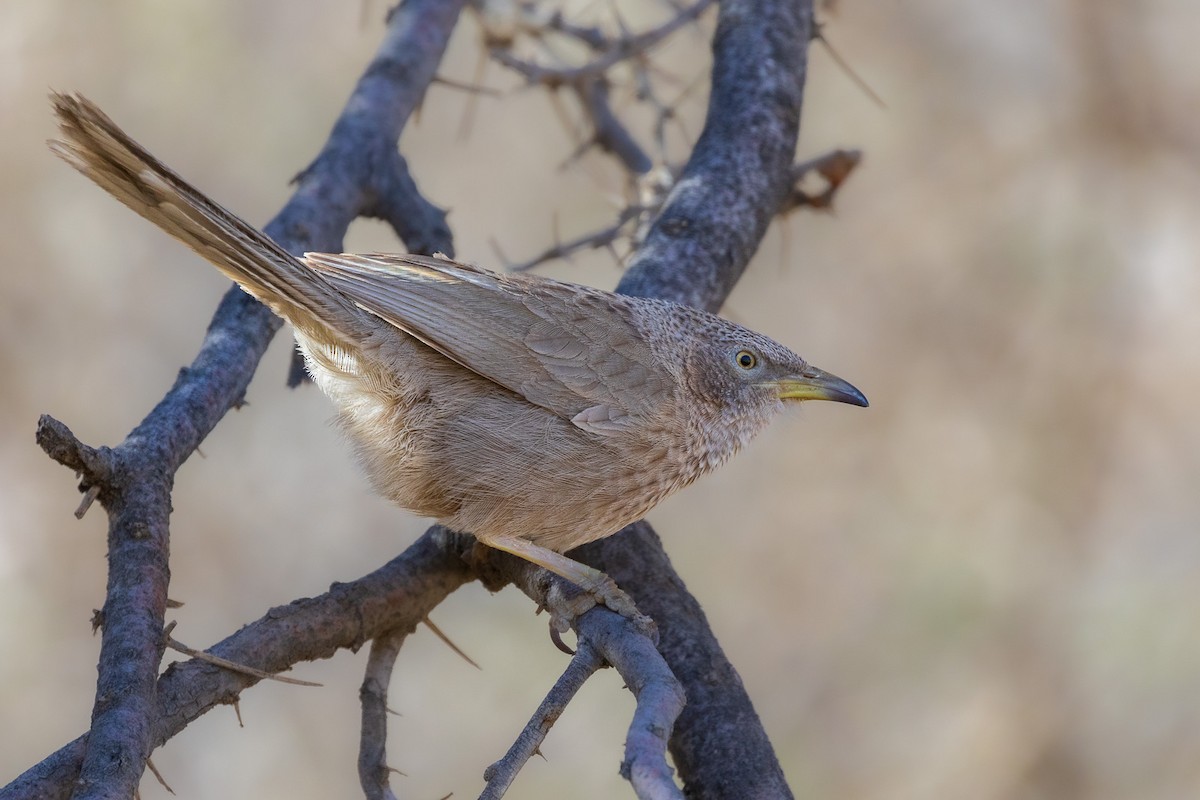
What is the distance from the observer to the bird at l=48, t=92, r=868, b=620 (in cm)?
361

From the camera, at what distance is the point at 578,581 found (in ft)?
11.5

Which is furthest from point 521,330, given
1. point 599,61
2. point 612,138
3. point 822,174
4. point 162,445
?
point 612,138

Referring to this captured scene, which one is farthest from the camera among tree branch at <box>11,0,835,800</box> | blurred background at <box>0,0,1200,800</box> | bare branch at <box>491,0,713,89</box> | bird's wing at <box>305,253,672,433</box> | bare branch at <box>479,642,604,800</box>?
blurred background at <box>0,0,1200,800</box>

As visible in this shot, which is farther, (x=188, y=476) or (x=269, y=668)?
(x=188, y=476)

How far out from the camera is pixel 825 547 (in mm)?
9070

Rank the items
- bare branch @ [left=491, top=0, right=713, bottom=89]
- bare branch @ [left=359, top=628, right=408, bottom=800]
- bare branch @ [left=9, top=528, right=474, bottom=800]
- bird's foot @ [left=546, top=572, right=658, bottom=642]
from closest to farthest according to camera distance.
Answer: bare branch @ [left=9, top=528, right=474, bottom=800]
bird's foot @ [left=546, top=572, right=658, bottom=642]
bare branch @ [left=359, top=628, right=408, bottom=800]
bare branch @ [left=491, top=0, right=713, bottom=89]

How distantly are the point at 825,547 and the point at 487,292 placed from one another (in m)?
5.75

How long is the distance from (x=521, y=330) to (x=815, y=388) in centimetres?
111

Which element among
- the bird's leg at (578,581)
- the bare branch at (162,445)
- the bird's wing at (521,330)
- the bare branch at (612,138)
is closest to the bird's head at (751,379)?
the bird's wing at (521,330)

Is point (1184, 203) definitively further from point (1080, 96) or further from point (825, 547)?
point (825, 547)

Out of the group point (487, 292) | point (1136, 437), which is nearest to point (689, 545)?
point (1136, 437)

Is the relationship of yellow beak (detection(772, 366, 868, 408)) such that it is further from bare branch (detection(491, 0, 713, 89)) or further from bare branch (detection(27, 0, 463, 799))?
bare branch (detection(491, 0, 713, 89))

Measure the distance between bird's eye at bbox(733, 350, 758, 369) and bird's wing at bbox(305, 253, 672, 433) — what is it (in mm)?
416

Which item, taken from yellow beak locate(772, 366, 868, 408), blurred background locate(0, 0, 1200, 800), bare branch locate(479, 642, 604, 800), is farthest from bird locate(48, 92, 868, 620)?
blurred background locate(0, 0, 1200, 800)
